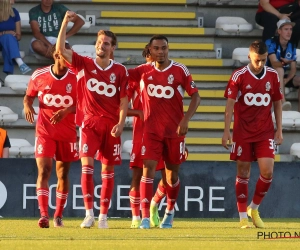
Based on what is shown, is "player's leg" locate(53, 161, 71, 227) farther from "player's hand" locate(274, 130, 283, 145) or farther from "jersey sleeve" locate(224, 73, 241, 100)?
"player's hand" locate(274, 130, 283, 145)

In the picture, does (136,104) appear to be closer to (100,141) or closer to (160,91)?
(160,91)

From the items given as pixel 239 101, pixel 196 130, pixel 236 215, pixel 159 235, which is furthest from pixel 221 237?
pixel 196 130

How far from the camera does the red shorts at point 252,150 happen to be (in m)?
12.2

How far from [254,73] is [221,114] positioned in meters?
5.19

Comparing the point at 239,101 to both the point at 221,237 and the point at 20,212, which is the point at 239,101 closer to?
the point at 221,237

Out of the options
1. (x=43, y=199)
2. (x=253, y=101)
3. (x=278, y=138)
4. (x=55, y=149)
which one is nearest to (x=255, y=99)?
(x=253, y=101)

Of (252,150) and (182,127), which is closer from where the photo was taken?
(182,127)

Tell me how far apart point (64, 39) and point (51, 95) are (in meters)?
0.90

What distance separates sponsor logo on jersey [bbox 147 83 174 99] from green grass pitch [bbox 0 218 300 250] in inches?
57.5

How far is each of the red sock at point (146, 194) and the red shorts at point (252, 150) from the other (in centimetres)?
121

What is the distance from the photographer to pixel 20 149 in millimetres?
16203

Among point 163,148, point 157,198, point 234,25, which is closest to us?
point 163,148

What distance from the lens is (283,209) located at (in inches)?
568

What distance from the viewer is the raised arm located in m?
10.9
